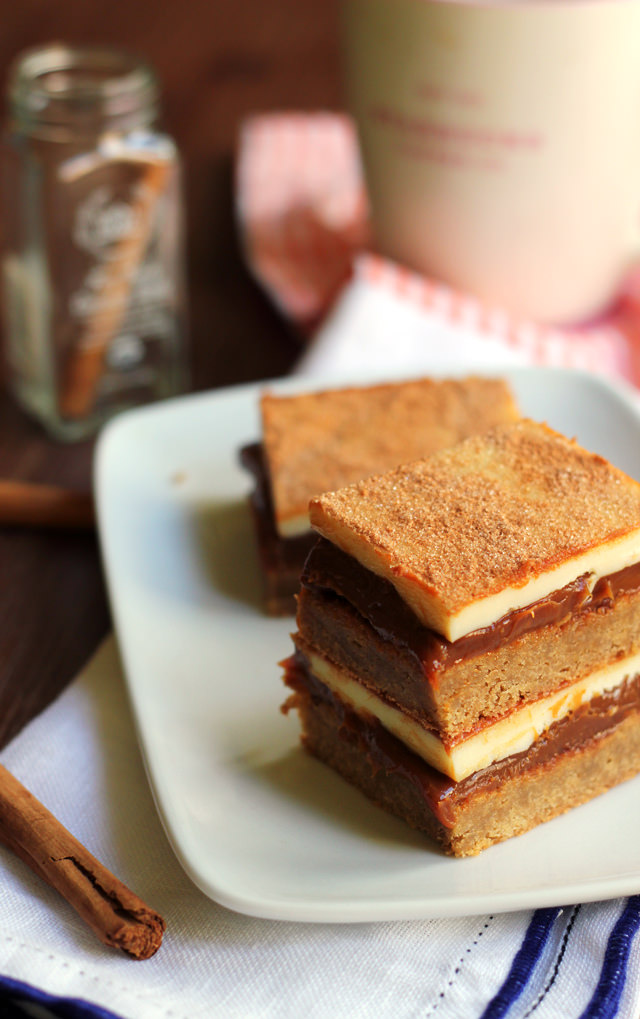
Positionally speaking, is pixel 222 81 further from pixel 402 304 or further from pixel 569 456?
pixel 569 456

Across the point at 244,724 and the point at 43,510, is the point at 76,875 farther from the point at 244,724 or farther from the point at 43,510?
the point at 43,510

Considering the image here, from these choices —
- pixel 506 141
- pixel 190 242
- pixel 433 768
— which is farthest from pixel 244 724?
pixel 190 242

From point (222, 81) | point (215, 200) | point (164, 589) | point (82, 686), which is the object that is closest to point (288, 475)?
point (164, 589)

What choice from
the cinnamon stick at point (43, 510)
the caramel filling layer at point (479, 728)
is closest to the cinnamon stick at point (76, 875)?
the caramel filling layer at point (479, 728)

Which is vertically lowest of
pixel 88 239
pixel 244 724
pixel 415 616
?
pixel 244 724

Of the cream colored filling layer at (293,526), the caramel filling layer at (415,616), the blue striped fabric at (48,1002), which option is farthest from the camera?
the cream colored filling layer at (293,526)

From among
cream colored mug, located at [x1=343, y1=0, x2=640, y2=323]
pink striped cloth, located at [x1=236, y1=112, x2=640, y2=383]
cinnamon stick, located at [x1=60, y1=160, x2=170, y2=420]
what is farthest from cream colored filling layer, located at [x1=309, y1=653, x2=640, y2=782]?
cream colored mug, located at [x1=343, y1=0, x2=640, y2=323]

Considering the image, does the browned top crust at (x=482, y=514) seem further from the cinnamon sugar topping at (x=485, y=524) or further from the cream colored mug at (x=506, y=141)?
the cream colored mug at (x=506, y=141)
